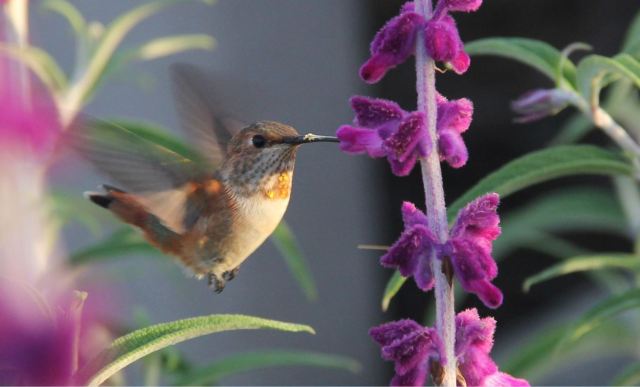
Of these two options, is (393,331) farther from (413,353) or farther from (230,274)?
(230,274)

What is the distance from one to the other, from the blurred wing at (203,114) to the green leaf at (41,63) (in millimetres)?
389

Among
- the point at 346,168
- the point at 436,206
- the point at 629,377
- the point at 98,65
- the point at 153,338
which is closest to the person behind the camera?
the point at 436,206

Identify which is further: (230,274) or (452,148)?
(230,274)

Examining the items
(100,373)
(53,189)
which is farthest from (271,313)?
(100,373)

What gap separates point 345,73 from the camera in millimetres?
4926

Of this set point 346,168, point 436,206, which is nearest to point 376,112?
point 436,206

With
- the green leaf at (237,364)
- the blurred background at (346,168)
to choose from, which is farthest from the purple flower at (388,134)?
the blurred background at (346,168)

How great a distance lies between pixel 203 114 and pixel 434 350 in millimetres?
836

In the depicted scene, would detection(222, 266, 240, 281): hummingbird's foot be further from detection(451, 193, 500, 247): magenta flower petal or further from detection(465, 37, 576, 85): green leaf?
detection(451, 193, 500, 247): magenta flower petal

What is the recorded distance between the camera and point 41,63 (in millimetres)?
1857

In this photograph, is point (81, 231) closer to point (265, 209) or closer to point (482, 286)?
point (265, 209)

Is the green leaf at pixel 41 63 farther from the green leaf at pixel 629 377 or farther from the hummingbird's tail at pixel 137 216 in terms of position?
the green leaf at pixel 629 377

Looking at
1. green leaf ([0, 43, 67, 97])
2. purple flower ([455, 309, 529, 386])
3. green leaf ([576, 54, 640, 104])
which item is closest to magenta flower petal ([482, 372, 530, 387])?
purple flower ([455, 309, 529, 386])

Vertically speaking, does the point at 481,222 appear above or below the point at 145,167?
below
